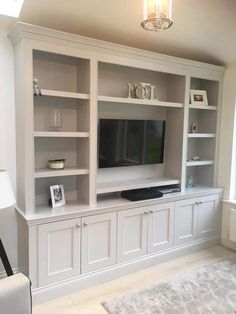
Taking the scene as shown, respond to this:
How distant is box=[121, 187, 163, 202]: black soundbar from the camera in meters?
3.08

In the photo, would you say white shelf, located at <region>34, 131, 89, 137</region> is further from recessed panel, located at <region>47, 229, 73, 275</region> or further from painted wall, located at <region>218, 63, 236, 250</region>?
painted wall, located at <region>218, 63, 236, 250</region>

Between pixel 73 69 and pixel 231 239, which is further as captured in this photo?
pixel 231 239

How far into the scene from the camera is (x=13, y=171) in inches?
107

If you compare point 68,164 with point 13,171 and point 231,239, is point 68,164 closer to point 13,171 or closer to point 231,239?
point 13,171

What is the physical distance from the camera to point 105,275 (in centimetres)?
288

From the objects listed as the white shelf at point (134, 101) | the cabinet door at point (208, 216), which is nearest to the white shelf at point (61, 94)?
the white shelf at point (134, 101)

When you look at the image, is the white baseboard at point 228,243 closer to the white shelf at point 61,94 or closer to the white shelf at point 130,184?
the white shelf at point 130,184

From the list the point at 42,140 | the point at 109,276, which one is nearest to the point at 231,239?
the point at 109,276

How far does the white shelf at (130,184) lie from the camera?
301cm

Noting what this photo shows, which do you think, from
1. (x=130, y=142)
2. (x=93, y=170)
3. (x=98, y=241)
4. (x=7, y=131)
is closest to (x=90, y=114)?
(x=93, y=170)

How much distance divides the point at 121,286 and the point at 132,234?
0.53 metres

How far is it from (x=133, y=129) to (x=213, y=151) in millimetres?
1312

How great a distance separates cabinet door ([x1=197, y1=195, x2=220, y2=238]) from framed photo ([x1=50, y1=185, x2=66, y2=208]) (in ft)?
5.87

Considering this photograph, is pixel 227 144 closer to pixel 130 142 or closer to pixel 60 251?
pixel 130 142
